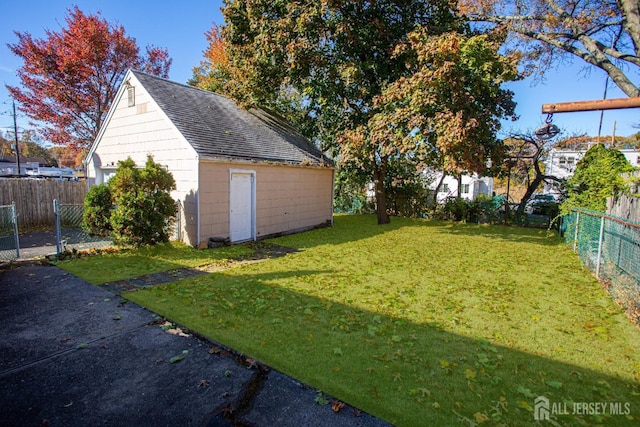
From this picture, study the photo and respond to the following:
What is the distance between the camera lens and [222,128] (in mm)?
11812

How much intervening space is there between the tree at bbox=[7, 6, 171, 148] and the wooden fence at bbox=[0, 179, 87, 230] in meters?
8.72

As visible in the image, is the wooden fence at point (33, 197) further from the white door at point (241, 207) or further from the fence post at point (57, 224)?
the white door at point (241, 207)

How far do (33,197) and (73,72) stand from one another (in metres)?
9.98

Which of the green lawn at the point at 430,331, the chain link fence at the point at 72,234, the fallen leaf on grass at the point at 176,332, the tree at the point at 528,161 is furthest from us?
the tree at the point at 528,161

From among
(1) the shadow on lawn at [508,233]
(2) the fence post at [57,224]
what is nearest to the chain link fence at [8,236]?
(2) the fence post at [57,224]

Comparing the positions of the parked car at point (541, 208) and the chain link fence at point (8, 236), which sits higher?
the parked car at point (541, 208)

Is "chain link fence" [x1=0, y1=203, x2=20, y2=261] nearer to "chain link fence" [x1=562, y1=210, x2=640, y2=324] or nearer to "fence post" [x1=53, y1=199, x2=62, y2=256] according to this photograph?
"fence post" [x1=53, y1=199, x2=62, y2=256]

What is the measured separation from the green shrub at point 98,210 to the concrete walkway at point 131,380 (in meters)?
4.22

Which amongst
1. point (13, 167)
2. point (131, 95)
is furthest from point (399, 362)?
point (13, 167)

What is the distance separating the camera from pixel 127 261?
812 cm

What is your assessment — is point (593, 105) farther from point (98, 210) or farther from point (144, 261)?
point (98, 210)

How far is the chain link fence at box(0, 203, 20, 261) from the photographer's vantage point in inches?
302

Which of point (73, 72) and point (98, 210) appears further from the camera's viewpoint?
point (73, 72)

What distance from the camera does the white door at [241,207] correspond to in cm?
1061
